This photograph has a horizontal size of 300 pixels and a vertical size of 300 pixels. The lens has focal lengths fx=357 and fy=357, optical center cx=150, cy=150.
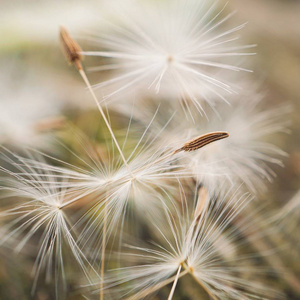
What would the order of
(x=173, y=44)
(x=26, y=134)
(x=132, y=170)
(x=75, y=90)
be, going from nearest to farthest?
(x=132, y=170)
(x=173, y=44)
(x=26, y=134)
(x=75, y=90)

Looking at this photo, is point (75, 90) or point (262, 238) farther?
point (75, 90)

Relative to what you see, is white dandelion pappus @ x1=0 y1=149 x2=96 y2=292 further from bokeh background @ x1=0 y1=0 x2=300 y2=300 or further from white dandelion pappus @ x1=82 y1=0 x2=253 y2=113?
white dandelion pappus @ x1=82 y1=0 x2=253 y2=113

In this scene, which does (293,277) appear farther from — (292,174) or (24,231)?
(24,231)

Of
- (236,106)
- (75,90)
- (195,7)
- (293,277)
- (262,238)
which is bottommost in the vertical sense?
(293,277)

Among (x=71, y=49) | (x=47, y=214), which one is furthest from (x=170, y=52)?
(x=47, y=214)

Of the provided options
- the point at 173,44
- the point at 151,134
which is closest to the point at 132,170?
the point at 151,134

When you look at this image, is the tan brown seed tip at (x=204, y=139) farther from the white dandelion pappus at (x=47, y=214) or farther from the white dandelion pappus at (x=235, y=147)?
the white dandelion pappus at (x=47, y=214)
